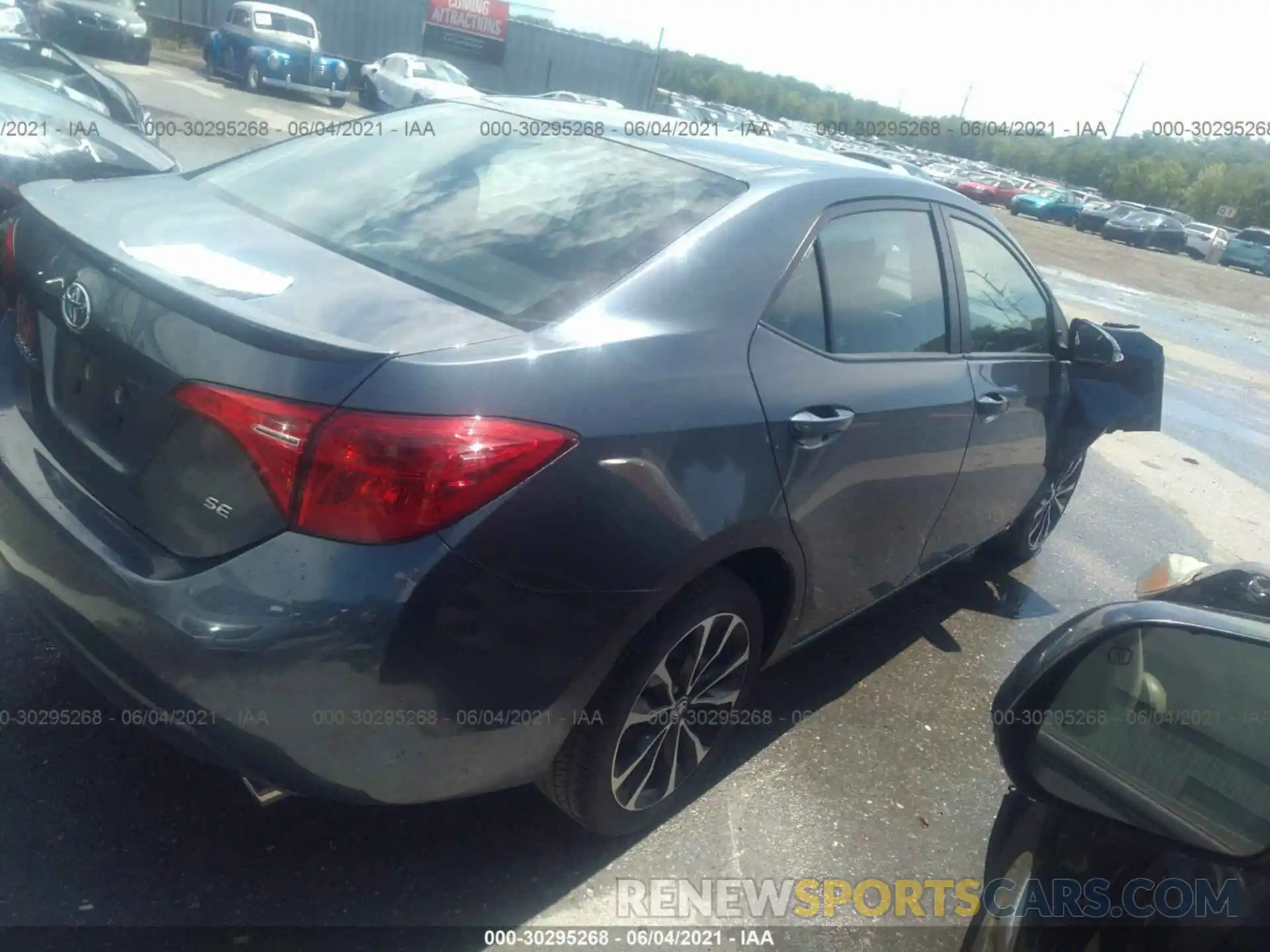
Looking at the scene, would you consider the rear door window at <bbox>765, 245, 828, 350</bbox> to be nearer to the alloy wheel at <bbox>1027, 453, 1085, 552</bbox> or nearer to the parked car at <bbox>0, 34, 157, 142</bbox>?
the alloy wheel at <bbox>1027, 453, 1085, 552</bbox>

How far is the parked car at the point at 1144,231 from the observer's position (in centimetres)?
3494

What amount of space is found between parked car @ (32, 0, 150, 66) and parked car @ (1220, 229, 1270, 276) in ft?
113

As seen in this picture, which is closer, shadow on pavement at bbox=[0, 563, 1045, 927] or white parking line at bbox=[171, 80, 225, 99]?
shadow on pavement at bbox=[0, 563, 1045, 927]

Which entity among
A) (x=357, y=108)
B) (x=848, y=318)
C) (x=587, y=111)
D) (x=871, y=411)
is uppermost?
(x=587, y=111)

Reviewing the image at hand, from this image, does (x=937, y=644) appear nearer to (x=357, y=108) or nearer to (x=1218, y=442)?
(x=1218, y=442)

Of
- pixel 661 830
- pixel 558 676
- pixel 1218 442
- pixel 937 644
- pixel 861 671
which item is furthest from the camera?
pixel 1218 442

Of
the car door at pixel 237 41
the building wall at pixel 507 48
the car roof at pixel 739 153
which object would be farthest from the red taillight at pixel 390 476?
the building wall at pixel 507 48

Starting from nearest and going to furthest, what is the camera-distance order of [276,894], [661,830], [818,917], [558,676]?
[558,676]
[276,894]
[818,917]
[661,830]

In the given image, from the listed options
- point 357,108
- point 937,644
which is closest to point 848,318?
point 937,644

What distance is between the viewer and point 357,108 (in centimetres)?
2639

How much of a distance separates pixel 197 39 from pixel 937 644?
33822mm

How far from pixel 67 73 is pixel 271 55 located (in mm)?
14893

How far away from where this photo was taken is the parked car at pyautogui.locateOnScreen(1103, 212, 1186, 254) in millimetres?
34938

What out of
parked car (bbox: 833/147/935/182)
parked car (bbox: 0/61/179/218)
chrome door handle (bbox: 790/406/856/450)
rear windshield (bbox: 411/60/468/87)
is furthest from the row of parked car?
chrome door handle (bbox: 790/406/856/450)
